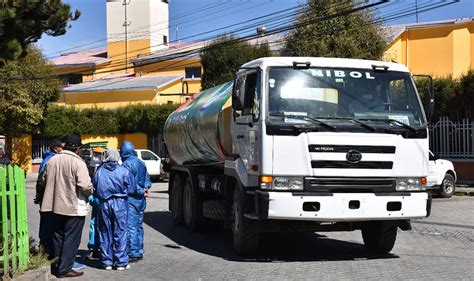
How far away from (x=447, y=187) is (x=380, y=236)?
1075cm

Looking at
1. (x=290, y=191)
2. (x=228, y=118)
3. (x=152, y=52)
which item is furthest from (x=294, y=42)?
(x=152, y=52)

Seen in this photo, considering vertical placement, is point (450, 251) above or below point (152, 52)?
below

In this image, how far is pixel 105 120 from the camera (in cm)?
3744

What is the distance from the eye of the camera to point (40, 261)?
25.3 ft

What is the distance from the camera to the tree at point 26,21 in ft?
26.4

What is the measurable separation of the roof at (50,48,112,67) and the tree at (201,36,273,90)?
19.7 metres

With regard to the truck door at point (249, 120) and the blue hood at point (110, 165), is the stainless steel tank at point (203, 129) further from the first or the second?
the blue hood at point (110, 165)

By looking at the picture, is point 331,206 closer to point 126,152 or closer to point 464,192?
point 126,152

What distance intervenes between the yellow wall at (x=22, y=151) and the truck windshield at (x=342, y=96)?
30836 mm

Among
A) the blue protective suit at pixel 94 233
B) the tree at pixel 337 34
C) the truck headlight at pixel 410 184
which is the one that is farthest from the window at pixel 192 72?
the truck headlight at pixel 410 184

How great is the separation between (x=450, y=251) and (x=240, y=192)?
12.0 feet

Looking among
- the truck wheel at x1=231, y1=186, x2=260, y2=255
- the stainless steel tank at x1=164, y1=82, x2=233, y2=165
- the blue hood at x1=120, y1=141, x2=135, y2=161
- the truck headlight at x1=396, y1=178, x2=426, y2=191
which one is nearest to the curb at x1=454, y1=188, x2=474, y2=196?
the stainless steel tank at x1=164, y1=82, x2=233, y2=165

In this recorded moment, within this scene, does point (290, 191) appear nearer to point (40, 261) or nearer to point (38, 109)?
point (40, 261)

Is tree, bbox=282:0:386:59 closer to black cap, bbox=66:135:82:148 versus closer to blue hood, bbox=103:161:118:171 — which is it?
blue hood, bbox=103:161:118:171
